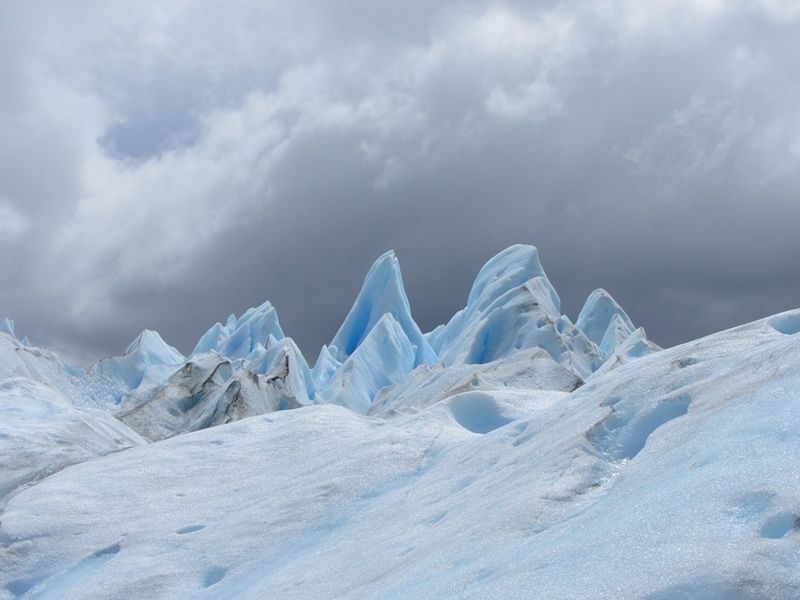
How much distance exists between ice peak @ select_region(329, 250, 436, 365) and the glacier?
18.3 metres

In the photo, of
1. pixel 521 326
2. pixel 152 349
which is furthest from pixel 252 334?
pixel 521 326

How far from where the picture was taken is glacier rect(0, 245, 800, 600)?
8.89 feet

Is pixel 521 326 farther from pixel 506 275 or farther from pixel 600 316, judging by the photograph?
pixel 600 316

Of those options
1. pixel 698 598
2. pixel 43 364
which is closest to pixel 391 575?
pixel 698 598

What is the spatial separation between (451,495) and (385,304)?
2327 centimetres

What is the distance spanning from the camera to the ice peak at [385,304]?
91.5 feet

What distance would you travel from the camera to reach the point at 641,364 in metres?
5.42

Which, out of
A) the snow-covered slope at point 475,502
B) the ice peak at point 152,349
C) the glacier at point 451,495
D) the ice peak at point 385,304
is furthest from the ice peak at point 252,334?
the snow-covered slope at point 475,502

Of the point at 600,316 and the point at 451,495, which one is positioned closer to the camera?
the point at 451,495

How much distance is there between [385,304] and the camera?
2797cm

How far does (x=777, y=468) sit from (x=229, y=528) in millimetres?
3638

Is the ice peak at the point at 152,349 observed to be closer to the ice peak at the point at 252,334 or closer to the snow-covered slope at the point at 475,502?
the ice peak at the point at 252,334

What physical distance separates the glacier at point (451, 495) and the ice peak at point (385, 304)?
60.1 ft

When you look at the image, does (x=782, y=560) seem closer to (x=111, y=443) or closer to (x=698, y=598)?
(x=698, y=598)
